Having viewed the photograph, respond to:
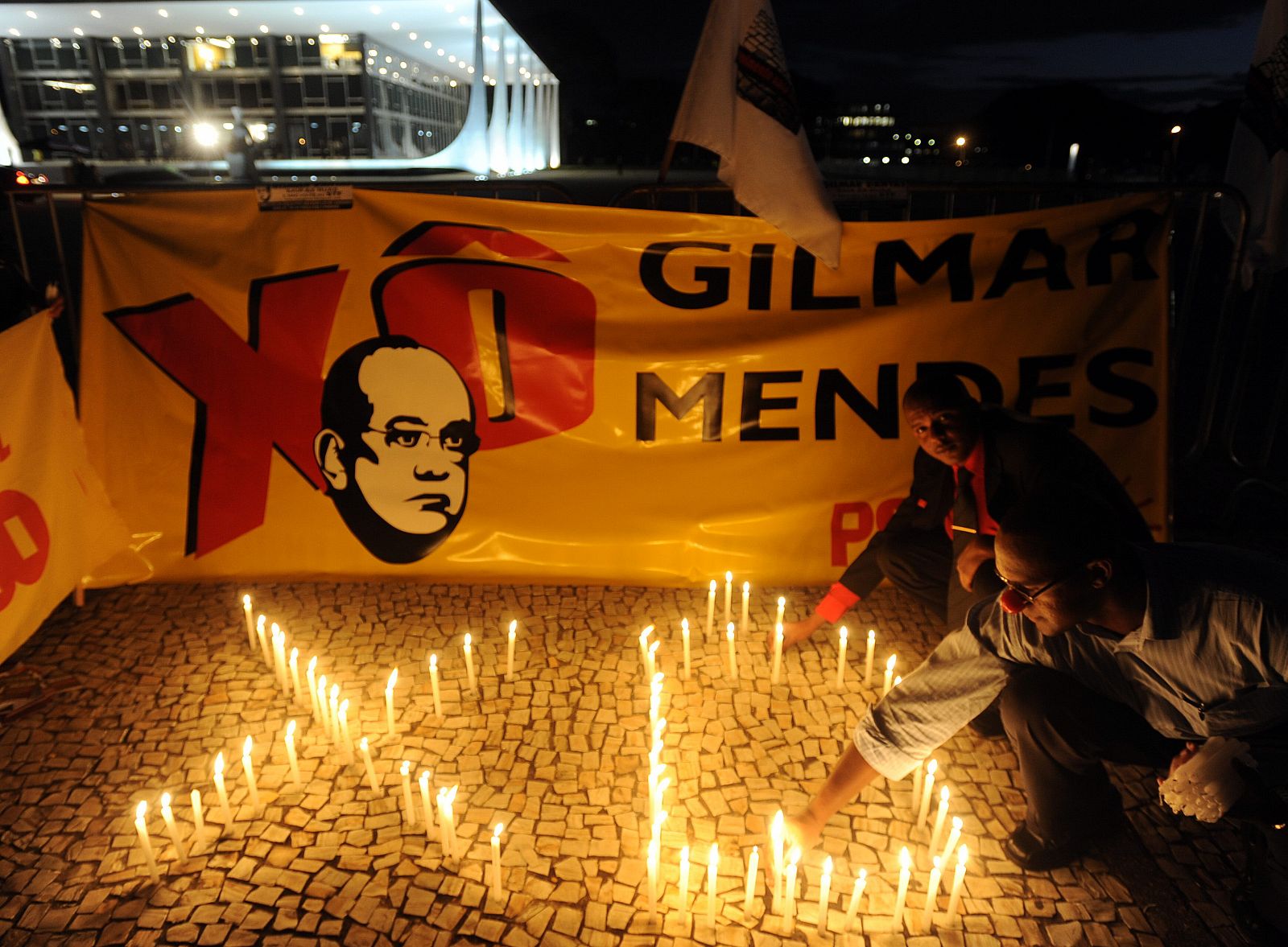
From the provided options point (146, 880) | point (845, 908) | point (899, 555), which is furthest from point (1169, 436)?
point (146, 880)

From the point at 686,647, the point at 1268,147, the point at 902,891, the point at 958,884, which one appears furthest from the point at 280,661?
the point at 1268,147

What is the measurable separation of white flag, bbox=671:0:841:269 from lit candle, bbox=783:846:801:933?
3214 mm

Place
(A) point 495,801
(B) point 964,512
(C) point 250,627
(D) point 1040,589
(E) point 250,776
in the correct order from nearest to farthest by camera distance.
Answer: (D) point 1040,589 → (E) point 250,776 → (A) point 495,801 → (B) point 964,512 → (C) point 250,627

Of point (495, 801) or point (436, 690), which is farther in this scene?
point (436, 690)

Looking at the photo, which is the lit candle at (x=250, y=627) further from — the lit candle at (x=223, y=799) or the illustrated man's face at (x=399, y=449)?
A: the lit candle at (x=223, y=799)

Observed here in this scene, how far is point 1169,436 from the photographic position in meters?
4.84

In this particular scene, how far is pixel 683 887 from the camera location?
2.85 m

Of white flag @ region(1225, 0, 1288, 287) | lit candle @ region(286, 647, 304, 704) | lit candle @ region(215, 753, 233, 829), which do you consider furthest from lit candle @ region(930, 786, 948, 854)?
white flag @ region(1225, 0, 1288, 287)

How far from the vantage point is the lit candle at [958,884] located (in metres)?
2.68

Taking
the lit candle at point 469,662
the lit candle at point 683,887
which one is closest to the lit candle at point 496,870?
the lit candle at point 683,887

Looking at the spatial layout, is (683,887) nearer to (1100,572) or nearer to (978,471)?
(1100,572)

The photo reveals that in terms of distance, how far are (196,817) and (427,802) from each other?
90cm

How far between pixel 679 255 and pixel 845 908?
3474 millimetres

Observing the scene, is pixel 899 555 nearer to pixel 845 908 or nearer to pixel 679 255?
pixel 845 908
